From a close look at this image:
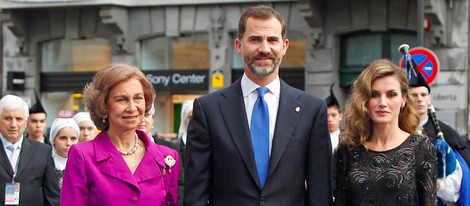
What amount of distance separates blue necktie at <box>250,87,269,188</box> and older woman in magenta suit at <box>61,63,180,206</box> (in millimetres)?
629

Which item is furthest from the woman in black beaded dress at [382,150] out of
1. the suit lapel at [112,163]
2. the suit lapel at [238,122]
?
the suit lapel at [112,163]

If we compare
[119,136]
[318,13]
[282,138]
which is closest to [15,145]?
[119,136]

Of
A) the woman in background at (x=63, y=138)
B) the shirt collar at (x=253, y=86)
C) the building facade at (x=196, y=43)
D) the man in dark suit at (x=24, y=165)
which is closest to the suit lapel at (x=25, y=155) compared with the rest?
the man in dark suit at (x=24, y=165)

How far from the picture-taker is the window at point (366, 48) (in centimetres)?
2167

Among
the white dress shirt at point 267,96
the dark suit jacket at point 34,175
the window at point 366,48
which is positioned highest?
the window at point 366,48

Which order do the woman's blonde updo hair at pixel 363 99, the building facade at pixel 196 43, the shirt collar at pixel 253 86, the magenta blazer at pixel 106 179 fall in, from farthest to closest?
the building facade at pixel 196 43 < the woman's blonde updo hair at pixel 363 99 < the shirt collar at pixel 253 86 < the magenta blazer at pixel 106 179

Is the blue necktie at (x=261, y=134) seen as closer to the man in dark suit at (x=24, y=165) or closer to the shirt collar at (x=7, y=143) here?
the man in dark suit at (x=24, y=165)

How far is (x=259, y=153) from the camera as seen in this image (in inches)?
209

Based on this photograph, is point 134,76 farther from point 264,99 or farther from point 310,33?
point 310,33

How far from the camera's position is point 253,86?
213 inches

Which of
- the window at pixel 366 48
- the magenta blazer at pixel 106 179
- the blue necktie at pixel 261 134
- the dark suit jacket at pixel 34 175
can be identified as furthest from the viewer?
the window at pixel 366 48

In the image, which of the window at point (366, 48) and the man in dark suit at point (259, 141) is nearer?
the man in dark suit at point (259, 141)

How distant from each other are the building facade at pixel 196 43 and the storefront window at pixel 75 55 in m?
0.03

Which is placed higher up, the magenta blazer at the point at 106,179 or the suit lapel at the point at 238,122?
the suit lapel at the point at 238,122
